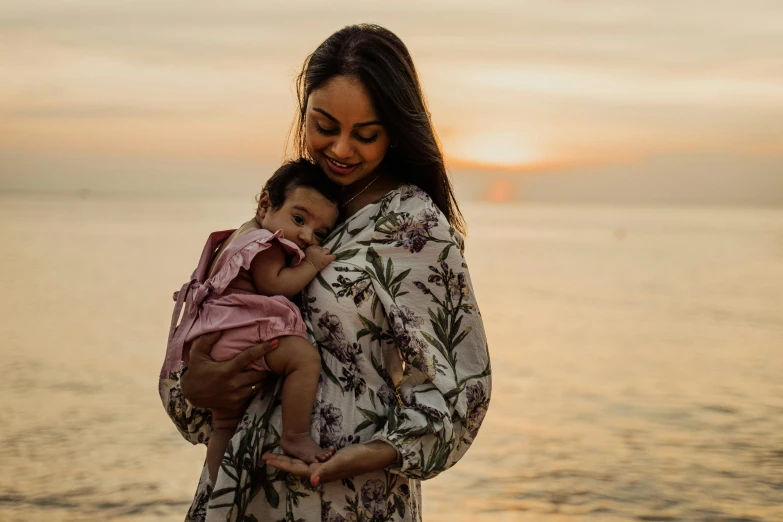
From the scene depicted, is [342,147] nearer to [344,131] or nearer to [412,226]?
[344,131]

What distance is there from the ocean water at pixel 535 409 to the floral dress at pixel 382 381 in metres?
4.06

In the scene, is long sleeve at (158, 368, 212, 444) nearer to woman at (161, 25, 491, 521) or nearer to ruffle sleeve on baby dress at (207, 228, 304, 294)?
woman at (161, 25, 491, 521)

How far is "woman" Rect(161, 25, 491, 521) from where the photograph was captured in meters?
2.47

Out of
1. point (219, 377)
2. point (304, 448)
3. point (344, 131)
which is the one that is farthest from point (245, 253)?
point (304, 448)

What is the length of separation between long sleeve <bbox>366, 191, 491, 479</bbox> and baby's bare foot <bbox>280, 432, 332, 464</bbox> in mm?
160

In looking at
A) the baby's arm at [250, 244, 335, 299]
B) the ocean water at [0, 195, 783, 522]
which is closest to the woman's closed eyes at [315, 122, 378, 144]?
the baby's arm at [250, 244, 335, 299]

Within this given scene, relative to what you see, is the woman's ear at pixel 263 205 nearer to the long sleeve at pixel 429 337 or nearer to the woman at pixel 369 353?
the woman at pixel 369 353

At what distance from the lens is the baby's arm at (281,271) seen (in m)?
2.54

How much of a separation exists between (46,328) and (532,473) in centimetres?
887

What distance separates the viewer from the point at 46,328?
1368cm

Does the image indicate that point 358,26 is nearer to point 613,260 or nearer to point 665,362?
point 665,362

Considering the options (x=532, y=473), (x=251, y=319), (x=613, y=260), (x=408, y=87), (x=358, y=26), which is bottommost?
(x=532, y=473)

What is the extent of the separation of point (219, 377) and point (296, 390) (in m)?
0.21

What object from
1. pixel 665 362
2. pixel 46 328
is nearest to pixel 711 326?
pixel 665 362
